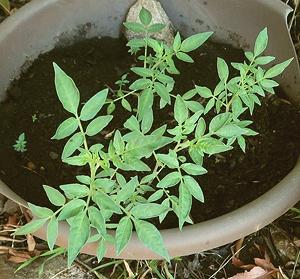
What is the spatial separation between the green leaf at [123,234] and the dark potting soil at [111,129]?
12.0 inches

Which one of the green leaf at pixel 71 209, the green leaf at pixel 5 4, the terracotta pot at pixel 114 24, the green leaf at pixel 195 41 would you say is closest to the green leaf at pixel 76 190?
the green leaf at pixel 71 209

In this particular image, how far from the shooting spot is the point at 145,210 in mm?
1033

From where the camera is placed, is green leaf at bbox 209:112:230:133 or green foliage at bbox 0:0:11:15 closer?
green leaf at bbox 209:112:230:133

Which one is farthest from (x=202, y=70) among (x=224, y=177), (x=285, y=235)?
(x=285, y=235)

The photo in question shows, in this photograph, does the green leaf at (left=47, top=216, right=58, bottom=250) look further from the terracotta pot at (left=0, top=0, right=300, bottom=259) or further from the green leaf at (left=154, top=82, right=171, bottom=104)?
the terracotta pot at (left=0, top=0, right=300, bottom=259)

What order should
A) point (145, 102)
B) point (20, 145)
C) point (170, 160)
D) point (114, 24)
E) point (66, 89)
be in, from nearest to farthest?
point (66, 89), point (170, 160), point (145, 102), point (20, 145), point (114, 24)

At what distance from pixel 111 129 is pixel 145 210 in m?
0.49

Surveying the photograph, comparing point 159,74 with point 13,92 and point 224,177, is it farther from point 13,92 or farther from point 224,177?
point 13,92

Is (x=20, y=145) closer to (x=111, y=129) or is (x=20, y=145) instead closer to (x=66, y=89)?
(x=111, y=129)

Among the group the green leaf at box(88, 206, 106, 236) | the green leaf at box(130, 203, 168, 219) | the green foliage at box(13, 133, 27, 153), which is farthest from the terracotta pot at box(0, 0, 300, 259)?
the green leaf at box(88, 206, 106, 236)

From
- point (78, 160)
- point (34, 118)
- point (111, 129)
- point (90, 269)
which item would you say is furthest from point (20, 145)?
point (78, 160)

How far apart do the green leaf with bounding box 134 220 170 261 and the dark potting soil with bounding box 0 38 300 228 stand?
0.31 m

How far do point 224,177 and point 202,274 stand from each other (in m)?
0.28

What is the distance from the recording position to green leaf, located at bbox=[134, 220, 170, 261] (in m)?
1.00
